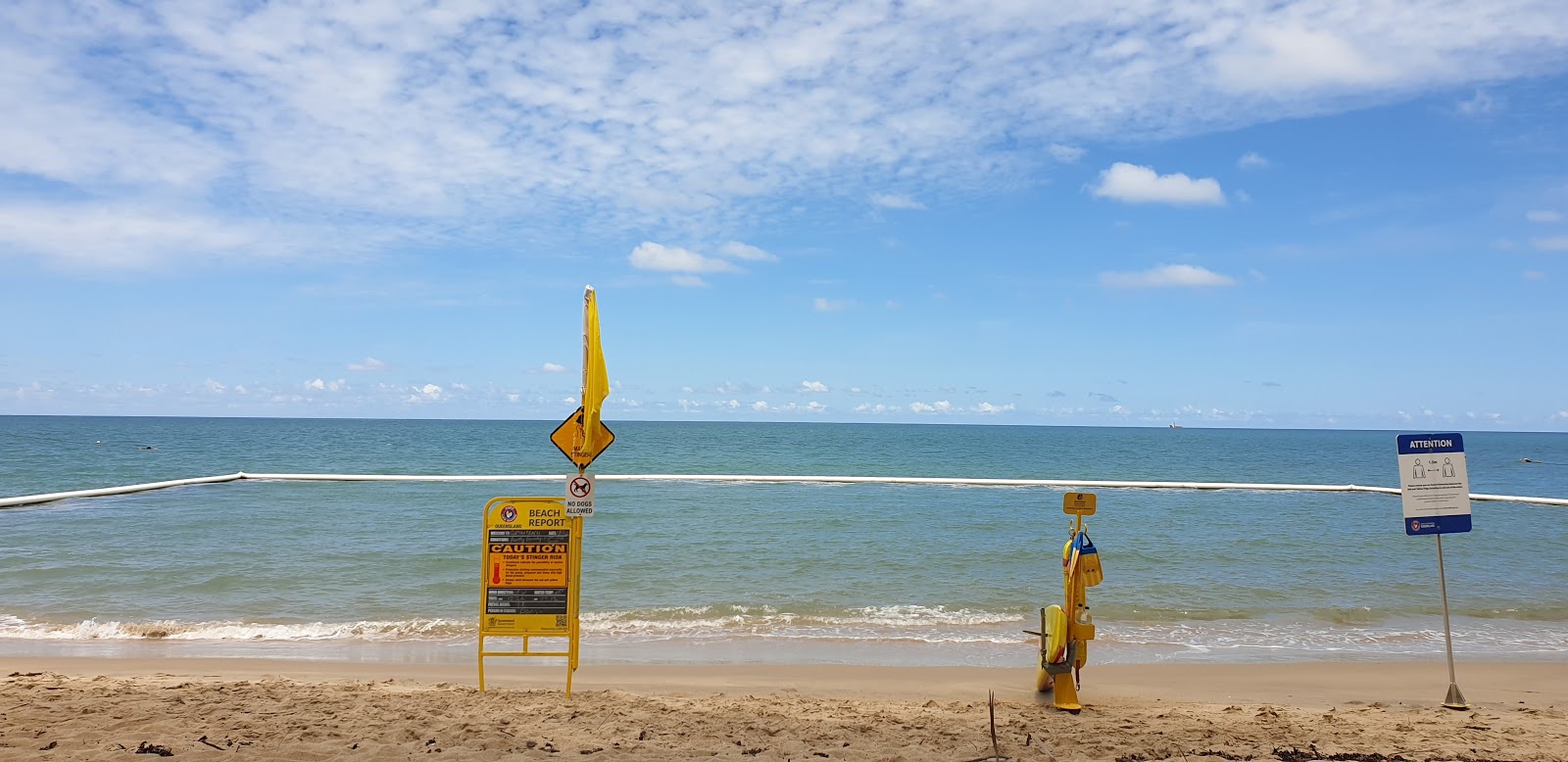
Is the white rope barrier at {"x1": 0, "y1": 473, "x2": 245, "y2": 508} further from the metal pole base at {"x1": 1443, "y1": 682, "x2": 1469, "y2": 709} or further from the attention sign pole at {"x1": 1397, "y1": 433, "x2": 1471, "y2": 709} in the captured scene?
the metal pole base at {"x1": 1443, "y1": 682, "x2": 1469, "y2": 709}

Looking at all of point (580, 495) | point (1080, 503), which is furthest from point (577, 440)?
point (1080, 503)

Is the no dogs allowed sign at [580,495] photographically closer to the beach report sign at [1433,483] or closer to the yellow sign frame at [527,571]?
the yellow sign frame at [527,571]

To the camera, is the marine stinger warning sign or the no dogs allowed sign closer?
the no dogs allowed sign

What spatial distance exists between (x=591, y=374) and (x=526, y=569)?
1.63 metres

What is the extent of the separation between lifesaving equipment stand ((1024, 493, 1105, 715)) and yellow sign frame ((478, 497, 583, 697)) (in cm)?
331

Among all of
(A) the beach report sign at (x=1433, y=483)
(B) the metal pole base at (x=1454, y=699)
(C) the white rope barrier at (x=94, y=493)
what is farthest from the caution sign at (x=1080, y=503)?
(C) the white rope barrier at (x=94, y=493)

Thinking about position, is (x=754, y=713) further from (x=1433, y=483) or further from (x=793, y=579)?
(x=793, y=579)

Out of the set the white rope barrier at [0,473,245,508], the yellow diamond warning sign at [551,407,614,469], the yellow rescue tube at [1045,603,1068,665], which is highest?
the yellow diamond warning sign at [551,407,614,469]

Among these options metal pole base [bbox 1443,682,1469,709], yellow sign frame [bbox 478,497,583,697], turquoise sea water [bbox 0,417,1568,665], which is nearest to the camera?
yellow sign frame [bbox 478,497,583,697]

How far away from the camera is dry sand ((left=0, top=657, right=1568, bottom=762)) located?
16.9 ft

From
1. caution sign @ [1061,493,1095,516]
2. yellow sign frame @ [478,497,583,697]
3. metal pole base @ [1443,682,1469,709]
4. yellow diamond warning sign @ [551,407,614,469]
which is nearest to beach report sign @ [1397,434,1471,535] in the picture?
metal pole base @ [1443,682,1469,709]

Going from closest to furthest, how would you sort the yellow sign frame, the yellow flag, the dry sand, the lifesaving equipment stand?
the dry sand → the yellow flag → the lifesaving equipment stand → the yellow sign frame

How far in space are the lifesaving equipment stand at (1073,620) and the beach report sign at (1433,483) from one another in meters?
2.40

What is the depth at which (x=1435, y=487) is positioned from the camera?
6613 millimetres
